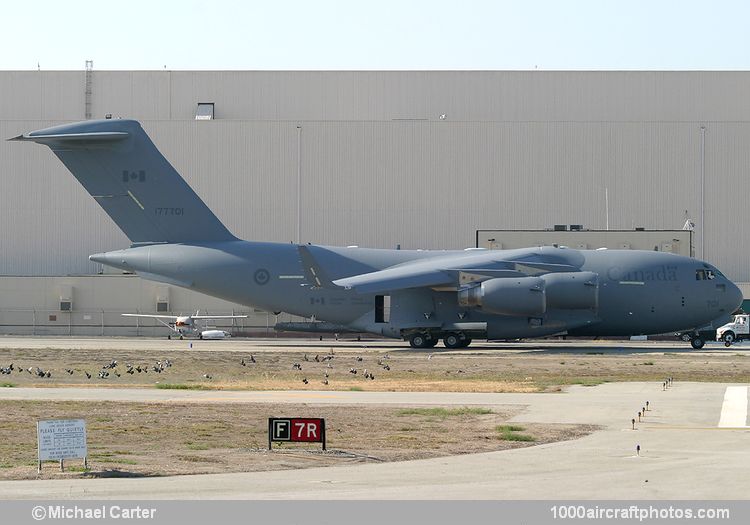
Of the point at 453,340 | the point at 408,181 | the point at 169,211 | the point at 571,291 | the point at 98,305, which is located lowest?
the point at 453,340

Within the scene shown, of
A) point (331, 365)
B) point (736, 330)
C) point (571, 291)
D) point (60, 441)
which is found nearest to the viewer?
point (60, 441)

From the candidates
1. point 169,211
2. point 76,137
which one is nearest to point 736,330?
point 169,211

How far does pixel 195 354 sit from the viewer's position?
48.8m

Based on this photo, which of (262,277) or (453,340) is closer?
(453,340)

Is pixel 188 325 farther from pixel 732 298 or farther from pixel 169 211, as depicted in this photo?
pixel 732 298

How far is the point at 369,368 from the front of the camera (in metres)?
42.6

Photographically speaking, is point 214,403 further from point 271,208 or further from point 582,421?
point 271,208

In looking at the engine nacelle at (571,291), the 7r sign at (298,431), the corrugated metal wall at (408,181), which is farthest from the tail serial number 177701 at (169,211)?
the 7r sign at (298,431)

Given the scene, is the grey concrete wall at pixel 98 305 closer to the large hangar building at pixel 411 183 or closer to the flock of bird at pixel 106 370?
the large hangar building at pixel 411 183

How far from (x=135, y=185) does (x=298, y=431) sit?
3728 centimetres

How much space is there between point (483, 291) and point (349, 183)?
28.5 m

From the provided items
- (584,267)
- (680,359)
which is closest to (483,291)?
(584,267)

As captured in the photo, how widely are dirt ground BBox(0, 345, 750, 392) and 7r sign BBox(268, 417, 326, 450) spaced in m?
12.7

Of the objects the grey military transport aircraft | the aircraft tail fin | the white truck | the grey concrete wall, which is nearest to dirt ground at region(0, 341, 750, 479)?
the grey military transport aircraft
